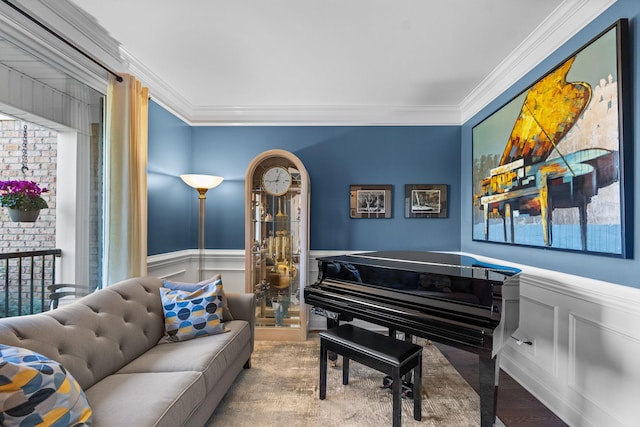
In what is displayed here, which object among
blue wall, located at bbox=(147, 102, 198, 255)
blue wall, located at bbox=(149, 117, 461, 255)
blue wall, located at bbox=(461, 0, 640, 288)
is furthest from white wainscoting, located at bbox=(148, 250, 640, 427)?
blue wall, located at bbox=(147, 102, 198, 255)

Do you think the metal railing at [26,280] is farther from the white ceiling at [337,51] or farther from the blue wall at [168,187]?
the white ceiling at [337,51]

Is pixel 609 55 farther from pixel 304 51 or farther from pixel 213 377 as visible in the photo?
pixel 213 377

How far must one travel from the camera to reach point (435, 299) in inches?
75.1

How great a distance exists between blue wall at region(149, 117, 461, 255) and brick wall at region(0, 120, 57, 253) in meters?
1.55

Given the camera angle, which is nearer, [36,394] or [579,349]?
[36,394]

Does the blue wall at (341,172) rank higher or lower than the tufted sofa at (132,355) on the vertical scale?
higher

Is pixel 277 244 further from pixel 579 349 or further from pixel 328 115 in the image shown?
pixel 579 349

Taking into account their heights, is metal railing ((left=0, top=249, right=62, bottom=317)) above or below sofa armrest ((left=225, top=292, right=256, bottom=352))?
above

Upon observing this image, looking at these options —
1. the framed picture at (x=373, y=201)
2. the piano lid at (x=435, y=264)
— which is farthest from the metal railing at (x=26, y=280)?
the framed picture at (x=373, y=201)

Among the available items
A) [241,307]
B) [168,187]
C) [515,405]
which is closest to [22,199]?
[168,187]

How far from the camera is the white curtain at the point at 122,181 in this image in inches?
92.0

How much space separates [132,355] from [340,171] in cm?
270

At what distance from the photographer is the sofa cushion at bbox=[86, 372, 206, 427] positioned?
1309mm

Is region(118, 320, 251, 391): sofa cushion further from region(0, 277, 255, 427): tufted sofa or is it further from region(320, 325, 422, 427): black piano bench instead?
region(320, 325, 422, 427): black piano bench
